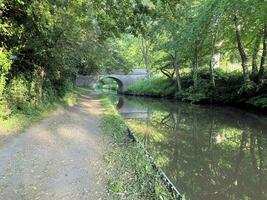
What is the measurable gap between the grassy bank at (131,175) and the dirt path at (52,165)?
0.81ft

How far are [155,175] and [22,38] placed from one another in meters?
9.53

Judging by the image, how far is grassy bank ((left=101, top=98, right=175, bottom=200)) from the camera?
5547mm

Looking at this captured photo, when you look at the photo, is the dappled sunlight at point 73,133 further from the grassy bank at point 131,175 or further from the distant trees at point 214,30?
the distant trees at point 214,30

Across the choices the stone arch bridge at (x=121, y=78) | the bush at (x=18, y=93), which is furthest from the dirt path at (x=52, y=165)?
the stone arch bridge at (x=121, y=78)

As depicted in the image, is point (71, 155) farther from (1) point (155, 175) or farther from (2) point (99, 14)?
(2) point (99, 14)

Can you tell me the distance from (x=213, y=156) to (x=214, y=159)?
1.17 feet

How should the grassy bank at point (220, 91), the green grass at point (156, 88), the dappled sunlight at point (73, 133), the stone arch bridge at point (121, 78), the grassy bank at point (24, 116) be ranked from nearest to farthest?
the dappled sunlight at point (73, 133)
the grassy bank at point (24, 116)
the grassy bank at point (220, 91)
the green grass at point (156, 88)
the stone arch bridge at point (121, 78)

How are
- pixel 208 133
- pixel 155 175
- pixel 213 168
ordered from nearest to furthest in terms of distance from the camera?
pixel 155 175, pixel 213 168, pixel 208 133

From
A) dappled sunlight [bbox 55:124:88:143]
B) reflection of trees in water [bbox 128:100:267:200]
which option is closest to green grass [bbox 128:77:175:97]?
reflection of trees in water [bbox 128:100:267:200]

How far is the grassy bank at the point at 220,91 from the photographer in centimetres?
2078

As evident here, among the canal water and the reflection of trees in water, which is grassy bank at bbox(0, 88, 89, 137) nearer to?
the canal water

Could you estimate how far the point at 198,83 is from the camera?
29.4m

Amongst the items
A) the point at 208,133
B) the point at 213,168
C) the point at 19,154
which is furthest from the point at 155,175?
the point at 208,133

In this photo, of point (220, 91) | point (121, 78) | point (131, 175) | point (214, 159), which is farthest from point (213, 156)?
point (121, 78)
